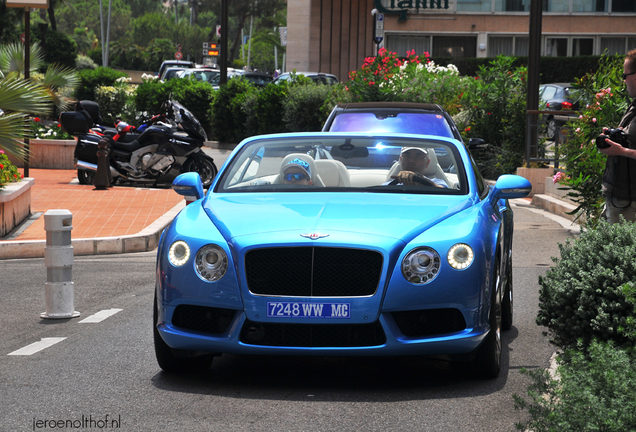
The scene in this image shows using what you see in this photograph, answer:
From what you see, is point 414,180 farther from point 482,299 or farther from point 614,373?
point 614,373

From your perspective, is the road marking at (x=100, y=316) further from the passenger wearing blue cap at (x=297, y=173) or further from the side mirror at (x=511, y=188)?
the side mirror at (x=511, y=188)

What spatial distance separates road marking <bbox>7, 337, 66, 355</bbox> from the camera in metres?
5.99

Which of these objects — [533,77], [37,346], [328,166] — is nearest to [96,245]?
[37,346]

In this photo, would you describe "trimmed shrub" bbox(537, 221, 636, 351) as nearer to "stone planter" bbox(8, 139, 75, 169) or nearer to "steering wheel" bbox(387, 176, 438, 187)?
"steering wheel" bbox(387, 176, 438, 187)

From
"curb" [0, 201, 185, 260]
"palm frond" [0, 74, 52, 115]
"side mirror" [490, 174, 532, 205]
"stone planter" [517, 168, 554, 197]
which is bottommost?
"curb" [0, 201, 185, 260]

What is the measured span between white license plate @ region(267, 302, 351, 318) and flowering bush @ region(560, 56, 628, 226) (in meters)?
5.70

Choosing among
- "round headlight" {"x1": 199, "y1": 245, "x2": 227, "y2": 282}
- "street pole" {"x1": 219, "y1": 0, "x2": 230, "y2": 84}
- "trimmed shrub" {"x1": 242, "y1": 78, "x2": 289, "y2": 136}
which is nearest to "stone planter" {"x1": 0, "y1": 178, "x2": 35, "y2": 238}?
"round headlight" {"x1": 199, "y1": 245, "x2": 227, "y2": 282}

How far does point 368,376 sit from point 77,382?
1615 millimetres

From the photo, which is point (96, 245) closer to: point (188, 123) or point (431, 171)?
point (431, 171)

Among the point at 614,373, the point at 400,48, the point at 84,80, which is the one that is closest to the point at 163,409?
the point at 614,373

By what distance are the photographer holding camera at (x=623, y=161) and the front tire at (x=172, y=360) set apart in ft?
9.43

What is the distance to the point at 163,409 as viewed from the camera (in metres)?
4.59

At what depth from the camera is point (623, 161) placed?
20.4 feet

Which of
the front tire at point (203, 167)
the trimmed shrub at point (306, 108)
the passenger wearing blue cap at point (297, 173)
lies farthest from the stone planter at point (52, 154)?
the passenger wearing blue cap at point (297, 173)
